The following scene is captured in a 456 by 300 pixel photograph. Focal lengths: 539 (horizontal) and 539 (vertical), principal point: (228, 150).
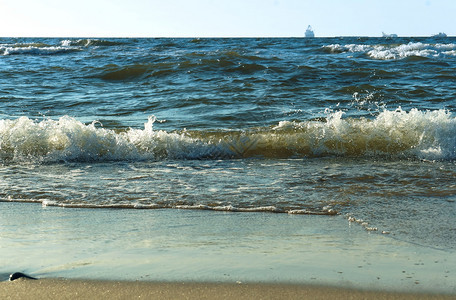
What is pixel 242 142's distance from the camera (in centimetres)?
663

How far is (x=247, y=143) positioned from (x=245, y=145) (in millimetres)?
59


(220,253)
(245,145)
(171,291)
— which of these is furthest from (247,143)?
(171,291)

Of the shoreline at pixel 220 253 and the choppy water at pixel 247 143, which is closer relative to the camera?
→ the shoreline at pixel 220 253

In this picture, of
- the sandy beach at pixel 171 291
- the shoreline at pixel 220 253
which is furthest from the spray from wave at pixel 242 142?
the sandy beach at pixel 171 291

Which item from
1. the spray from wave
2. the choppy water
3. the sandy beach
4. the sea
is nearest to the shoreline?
the sandy beach

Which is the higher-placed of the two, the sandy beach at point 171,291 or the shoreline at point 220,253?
the sandy beach at point 171,291

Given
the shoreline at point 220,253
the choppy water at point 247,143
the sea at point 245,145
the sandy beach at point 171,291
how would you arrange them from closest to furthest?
the sandy beach at point 171,291
the shoreline at point 220,253
the sea at point 245,145
the choppy water at point 247,143

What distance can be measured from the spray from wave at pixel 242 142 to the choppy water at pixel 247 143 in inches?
0.7

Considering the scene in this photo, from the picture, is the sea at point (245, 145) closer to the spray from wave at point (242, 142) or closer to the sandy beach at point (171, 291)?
the spray from wave at point (242, 142)

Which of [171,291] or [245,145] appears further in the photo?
[245,145]

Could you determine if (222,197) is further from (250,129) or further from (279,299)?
(250,129)

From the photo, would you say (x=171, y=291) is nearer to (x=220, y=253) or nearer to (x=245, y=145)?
(x=220, y=253)

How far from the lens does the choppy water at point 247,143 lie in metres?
4.00

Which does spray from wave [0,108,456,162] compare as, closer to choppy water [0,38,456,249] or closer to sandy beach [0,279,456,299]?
choppy water [0,38,456,249]
